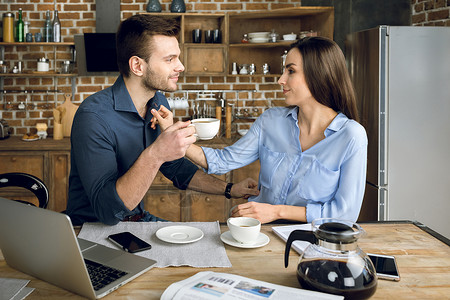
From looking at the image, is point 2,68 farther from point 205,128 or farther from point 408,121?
point 408,121

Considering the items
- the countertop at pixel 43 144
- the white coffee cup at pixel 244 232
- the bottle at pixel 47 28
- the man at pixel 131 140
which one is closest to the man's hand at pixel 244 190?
the man at pixel 131 140

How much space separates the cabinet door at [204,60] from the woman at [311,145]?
78.7 inches

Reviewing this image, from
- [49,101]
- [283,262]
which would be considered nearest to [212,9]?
[49,101]

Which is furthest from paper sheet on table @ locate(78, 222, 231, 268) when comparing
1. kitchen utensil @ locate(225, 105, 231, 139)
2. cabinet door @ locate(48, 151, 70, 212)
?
kitchen utensil @ locate(225, 105, 231, 139)

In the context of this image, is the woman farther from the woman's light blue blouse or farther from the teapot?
the teapot

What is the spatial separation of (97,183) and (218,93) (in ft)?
9.31

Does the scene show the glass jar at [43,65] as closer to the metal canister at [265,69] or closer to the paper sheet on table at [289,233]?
the metal canister at [265,69]

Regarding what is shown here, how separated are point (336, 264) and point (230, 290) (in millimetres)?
253

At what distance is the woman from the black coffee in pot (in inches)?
26.0

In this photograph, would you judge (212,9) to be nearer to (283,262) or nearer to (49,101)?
(49,101)

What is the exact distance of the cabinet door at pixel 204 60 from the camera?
4043 millimetres

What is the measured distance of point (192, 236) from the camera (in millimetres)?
1453

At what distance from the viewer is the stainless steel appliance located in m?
3.15

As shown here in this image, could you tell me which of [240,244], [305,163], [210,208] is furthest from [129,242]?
[210,208]
